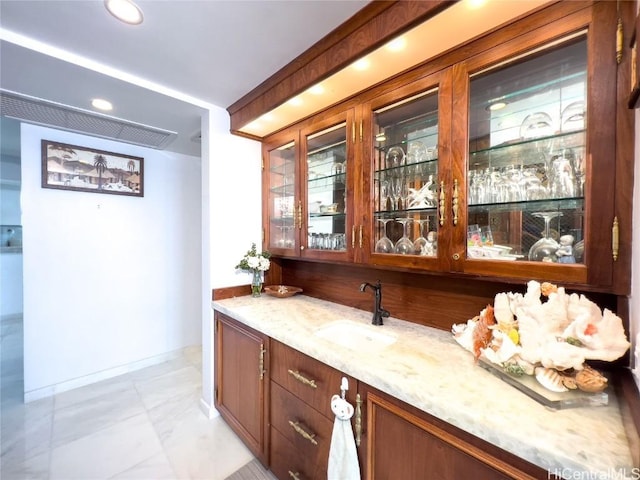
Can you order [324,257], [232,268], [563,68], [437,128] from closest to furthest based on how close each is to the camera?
1. [563,68]
2. [437,128]
3. [324,257]
4. [232,268]

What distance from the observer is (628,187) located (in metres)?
0.77

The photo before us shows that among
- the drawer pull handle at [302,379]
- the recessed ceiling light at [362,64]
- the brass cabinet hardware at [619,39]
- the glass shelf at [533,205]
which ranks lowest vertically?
the drawer pull handle at [302,379]

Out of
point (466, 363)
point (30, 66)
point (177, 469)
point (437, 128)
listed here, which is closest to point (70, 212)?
point (30, 66)

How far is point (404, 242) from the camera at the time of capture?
1.34 metres

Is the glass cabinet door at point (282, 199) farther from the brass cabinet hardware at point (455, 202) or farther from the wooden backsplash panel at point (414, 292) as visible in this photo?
the brass cabinet hardware at point (455, 202)

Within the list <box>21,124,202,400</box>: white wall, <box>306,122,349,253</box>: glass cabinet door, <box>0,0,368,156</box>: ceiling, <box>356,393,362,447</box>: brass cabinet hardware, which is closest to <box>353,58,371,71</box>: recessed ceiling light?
<box>0,0,368,156</box>: ceiling

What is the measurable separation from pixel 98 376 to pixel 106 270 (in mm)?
1007

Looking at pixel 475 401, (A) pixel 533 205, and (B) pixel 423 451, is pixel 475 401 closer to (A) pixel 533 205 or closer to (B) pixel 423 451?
(B) pixel 423 451

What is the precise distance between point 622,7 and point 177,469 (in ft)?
9.32

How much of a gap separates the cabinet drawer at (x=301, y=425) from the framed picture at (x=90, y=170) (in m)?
2.46

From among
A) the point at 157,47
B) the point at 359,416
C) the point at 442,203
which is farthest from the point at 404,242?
the point at 157,47

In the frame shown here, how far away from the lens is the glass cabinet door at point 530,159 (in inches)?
35.5

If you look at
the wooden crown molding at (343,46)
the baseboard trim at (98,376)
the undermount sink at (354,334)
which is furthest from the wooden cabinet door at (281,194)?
the baseboard trim at (98,376)

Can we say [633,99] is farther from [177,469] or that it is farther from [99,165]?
[99,165]
